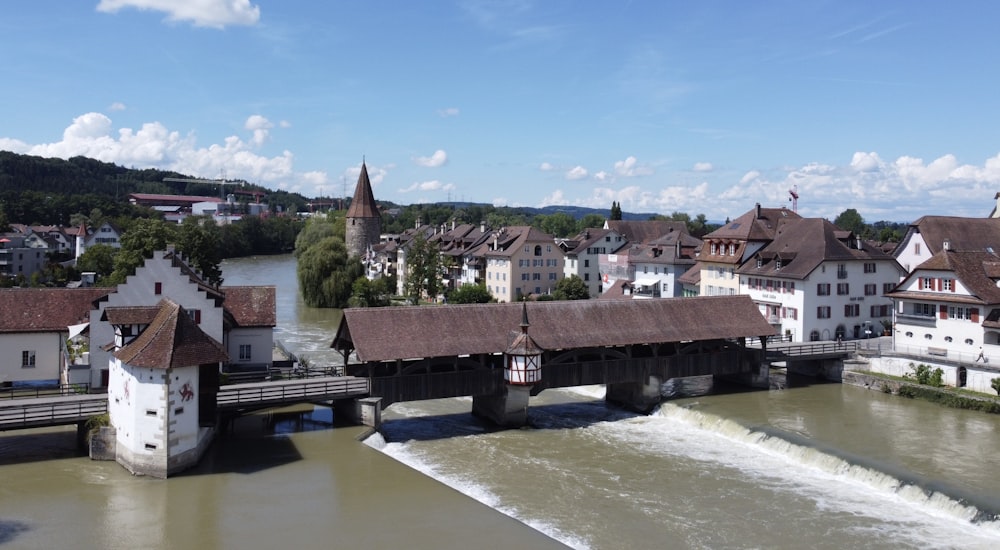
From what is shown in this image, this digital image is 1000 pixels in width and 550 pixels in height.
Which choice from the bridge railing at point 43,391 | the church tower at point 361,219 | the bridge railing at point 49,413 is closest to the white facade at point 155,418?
the bridge railing at point 49,413

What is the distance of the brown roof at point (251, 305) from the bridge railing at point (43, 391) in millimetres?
6170

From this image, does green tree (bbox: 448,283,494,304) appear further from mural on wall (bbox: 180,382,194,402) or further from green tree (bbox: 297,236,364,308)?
mural on wall (bbox: 180,382,194,402)

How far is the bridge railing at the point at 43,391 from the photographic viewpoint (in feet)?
91.4

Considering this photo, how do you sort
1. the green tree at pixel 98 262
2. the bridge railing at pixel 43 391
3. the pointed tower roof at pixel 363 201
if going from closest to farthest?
1. the bridge railing at pixel 43 391
2. the green tree at pixel 98 262
3. the pointed tower roof at pixel 363 201

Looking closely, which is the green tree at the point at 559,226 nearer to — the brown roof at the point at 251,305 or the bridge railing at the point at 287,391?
the brown roof at the point at 251,305

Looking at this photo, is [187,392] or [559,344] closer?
[187,392]

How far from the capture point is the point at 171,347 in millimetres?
22875

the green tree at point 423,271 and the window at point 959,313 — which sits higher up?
the green tree at point 423,271

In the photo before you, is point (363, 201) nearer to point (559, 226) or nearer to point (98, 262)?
point (98, 262)

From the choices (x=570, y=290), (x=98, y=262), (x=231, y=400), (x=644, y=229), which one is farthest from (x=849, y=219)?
(x=231, y=400)

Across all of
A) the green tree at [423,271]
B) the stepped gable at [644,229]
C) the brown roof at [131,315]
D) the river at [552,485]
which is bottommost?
the river at [552,485]

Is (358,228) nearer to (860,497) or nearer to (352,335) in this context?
(352,335)

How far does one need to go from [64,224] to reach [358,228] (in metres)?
67.9

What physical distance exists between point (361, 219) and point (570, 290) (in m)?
35.3
